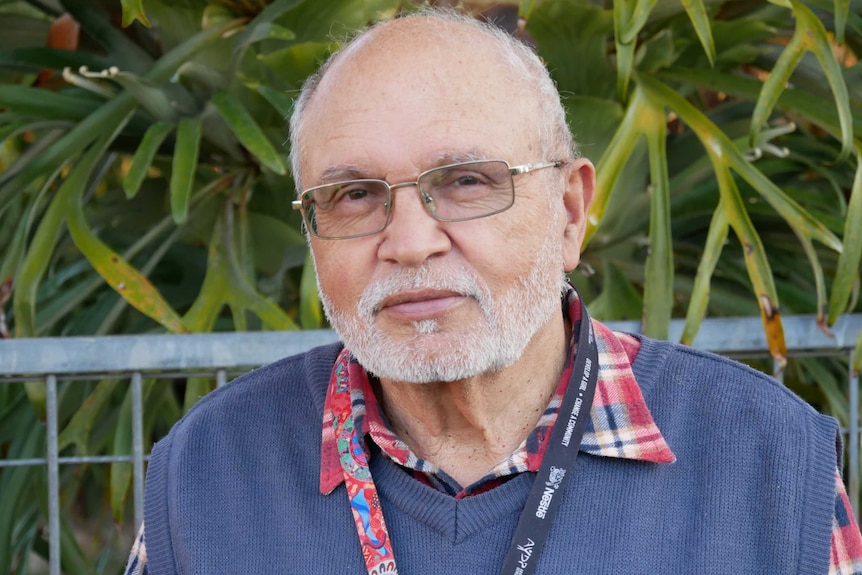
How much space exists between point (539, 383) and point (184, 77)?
1.35 metres

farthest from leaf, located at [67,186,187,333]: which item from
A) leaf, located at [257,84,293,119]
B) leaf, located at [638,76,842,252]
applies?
leaf, located at [638,76,842,252]

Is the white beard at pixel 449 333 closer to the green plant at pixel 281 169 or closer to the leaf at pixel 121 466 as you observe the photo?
the green plant at pixel 281 169

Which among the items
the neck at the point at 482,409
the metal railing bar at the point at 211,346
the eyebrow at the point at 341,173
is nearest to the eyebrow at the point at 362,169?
the eyebrow at the point at 341,173

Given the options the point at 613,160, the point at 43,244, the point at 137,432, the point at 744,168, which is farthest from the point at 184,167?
the point at 744,168

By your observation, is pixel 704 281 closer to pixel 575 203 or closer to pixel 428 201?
pixel 575 203

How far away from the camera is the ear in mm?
1408

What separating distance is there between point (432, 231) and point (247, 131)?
990mm

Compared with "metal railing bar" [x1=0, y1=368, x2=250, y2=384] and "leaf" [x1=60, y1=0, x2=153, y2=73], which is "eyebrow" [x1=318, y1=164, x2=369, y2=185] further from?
"leaf" [x1=60, y1=0, x2=153, y2=73]

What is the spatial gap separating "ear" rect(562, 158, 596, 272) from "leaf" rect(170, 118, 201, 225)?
85 centimetres

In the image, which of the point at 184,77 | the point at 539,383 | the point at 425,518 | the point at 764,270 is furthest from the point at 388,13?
the point at 425,518

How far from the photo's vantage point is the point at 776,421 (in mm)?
1282

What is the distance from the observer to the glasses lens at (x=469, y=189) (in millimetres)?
1231

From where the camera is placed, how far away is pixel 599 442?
4.14ft

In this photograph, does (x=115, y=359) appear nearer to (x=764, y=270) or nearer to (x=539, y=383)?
(x=539, y=383)
